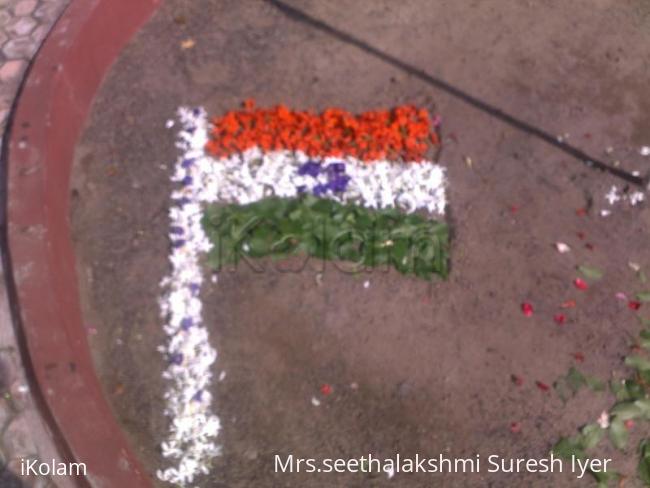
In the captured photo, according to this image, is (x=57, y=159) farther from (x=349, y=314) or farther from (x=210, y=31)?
(x=349, y=314)

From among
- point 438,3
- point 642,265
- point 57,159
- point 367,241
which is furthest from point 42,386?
point 438,3

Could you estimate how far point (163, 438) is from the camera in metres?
3.87

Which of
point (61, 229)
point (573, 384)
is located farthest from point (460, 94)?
point (61, 229)

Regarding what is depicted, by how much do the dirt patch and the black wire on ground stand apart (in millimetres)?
64

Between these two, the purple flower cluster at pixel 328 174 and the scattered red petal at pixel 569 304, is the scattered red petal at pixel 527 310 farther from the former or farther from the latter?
the purple flower cluster at pixel 328 174

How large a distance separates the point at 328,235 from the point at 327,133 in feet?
2.46

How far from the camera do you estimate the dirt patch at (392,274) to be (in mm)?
3977

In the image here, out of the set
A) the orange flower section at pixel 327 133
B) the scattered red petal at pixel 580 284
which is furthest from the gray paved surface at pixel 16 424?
the scattered red petal at pixel 580 284

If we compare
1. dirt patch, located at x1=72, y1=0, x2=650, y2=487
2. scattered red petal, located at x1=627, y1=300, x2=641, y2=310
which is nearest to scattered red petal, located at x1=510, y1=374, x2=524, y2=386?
dirt patch, located at x1=72, y1=0, x2=650, y2=487

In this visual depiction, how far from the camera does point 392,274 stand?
14.5 feet

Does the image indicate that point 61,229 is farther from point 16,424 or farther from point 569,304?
point 569,304

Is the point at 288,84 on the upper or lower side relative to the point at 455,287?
upper

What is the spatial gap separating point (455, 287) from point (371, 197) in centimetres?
74

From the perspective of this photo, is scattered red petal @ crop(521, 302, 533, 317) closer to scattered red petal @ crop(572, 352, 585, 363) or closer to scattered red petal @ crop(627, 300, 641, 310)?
scattered red petal @ crop(572, 352, 585, 363)
